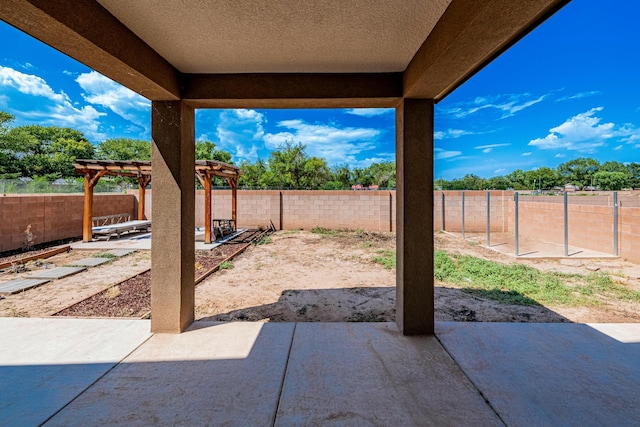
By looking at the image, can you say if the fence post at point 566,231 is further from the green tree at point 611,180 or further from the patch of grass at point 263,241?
the green tree at point 611,180

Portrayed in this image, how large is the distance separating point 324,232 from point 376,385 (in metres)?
9.72

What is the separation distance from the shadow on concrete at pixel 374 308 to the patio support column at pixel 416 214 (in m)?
0.91

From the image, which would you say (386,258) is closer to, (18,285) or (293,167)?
(18,285)

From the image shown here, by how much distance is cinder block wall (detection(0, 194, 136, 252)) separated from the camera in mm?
7312

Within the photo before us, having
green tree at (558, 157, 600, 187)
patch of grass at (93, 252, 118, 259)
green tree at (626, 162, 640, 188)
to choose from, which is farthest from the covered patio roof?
green tree at (558, 157, 600, 187)

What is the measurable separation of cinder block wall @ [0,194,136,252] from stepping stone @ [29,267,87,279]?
9.37 ft

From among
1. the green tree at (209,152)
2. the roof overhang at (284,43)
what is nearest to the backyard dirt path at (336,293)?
the roof overhang at (284,43)

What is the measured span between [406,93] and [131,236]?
424 inches

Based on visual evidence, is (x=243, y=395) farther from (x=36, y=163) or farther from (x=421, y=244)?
(x=36, y=163)

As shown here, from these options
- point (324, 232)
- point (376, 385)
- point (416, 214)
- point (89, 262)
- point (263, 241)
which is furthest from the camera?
point (324, 232)

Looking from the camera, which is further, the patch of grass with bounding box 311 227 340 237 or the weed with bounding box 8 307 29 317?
the patch of grass with bounding box 311 227 340 237

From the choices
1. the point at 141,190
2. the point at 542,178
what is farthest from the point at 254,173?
the point at 542,178

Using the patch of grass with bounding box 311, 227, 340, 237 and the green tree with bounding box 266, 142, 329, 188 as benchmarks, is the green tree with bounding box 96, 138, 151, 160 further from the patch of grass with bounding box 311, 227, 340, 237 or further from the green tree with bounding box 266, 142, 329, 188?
the patch of grass with bounding box 311, 227, 340, 237

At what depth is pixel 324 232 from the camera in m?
11.8
